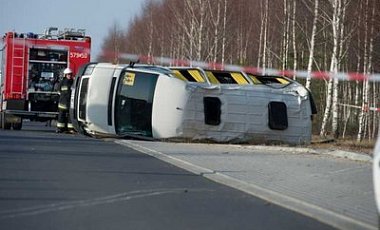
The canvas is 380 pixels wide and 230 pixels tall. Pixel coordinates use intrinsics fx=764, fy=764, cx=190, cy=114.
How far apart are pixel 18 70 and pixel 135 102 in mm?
6759

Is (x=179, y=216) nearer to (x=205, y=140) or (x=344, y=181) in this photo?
(x=344, y=181)

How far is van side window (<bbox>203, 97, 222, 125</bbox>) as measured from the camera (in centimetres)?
2041

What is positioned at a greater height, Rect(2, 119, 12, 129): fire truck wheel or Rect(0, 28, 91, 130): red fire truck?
Rect(0, 28, 91, 130): red fire truck

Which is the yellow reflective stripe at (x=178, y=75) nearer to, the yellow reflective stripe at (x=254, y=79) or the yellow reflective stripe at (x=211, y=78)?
the yellow reflective stripe at (x=211, y=78)

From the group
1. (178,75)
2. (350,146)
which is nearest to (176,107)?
(178,75)

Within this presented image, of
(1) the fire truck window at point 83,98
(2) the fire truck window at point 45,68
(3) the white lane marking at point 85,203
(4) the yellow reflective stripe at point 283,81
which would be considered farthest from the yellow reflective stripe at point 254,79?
(3) the white lane marking at point 85,203

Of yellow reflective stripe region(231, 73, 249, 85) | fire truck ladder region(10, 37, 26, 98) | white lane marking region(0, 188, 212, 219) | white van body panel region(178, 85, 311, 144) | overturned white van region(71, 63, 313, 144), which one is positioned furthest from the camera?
fire truck ladder region(10, 37, 26, 98)

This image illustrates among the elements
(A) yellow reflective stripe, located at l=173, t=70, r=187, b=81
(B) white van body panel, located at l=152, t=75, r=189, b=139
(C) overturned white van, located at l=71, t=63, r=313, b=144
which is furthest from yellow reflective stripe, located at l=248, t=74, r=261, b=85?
(B) white van body panel, located at l=152, t=75, r=189, b=139

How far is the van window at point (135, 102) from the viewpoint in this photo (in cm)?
2034

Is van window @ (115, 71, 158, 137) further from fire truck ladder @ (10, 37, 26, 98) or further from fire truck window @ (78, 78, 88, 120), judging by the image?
fire truck ladder @ (10, 37, 26, 98)

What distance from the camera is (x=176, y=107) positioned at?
65.7ft

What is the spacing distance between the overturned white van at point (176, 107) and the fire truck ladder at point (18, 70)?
469 cm

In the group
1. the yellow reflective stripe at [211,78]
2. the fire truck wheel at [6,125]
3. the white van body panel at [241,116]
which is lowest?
the fire truck wheel at [6,125]

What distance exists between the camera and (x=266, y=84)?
21.8 metres
